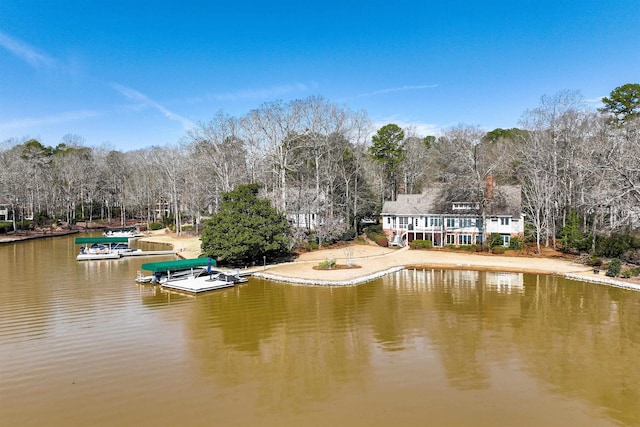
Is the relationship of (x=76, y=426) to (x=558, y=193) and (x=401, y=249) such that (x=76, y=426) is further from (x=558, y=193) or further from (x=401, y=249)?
(x=558, y=193)

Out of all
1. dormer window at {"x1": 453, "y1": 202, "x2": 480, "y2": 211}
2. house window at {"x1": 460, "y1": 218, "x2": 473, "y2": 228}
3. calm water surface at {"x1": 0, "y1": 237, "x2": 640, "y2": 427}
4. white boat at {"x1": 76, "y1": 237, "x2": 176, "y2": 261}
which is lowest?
calm water surface at {"x1": 0, "y1": 237, "x2": 640, "y2": 427}

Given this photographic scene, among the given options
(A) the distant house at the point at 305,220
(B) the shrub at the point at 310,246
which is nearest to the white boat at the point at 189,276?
(B) the shrub at the point at 310,246

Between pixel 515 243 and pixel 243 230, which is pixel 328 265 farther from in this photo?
pixel 515 243

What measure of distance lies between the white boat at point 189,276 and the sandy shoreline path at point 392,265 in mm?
2905

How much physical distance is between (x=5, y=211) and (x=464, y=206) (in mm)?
63780

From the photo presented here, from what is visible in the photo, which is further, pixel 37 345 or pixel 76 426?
pixel 37 345

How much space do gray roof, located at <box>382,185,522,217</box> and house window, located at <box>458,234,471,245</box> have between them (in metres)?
2.35

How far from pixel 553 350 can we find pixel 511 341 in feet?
4.91

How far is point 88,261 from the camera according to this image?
118 ft

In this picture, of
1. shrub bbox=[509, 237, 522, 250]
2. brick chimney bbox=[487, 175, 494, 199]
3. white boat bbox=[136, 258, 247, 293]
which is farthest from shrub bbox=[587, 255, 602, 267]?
white boat bbox=[136, 258, 247, 293]

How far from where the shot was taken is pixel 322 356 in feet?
48.9

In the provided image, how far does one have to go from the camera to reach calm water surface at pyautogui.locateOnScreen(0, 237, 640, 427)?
36.4ft

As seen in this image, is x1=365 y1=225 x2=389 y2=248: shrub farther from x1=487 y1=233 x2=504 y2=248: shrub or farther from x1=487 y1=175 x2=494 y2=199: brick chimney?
x1=487 y1=175 x2=494 y2=199: brick chimney

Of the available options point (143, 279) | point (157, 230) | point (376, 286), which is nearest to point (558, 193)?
point (376, 286)
